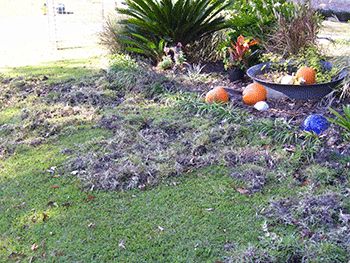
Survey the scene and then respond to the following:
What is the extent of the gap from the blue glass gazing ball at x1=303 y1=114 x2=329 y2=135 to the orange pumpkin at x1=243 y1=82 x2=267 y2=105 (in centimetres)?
80

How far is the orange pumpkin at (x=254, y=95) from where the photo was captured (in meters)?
4.08

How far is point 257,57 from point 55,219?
3.44 m

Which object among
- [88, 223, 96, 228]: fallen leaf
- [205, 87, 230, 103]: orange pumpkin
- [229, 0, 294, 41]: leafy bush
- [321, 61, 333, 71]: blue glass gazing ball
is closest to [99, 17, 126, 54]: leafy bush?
[229, 0, 294, 41]: leafy bush

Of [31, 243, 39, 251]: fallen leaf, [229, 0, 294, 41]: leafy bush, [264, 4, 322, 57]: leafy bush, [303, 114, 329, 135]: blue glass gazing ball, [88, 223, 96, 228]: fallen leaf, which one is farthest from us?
[229, 0, 294, 41]: leafy bush

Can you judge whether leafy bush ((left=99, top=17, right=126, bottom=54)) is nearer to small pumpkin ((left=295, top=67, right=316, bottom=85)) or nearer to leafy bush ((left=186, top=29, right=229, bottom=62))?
leafy bush ((left=186, top=29, right=229, bottom=62))

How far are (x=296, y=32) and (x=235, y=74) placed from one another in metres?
0.82

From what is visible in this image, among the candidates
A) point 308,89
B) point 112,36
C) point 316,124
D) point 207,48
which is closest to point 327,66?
point 308,89

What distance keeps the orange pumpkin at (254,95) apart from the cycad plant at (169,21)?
1.80 meters

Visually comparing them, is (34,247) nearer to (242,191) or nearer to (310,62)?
(242,191)

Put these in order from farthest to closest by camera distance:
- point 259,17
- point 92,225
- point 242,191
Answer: point 259,17, point 242,191, point 92,225

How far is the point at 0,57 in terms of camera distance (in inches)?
282

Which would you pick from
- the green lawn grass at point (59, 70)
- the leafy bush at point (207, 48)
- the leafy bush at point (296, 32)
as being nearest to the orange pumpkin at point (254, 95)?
the leafy bush at point (296, 32)

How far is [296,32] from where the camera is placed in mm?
4805

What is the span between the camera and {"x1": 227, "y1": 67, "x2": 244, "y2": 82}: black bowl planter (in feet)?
16.8
